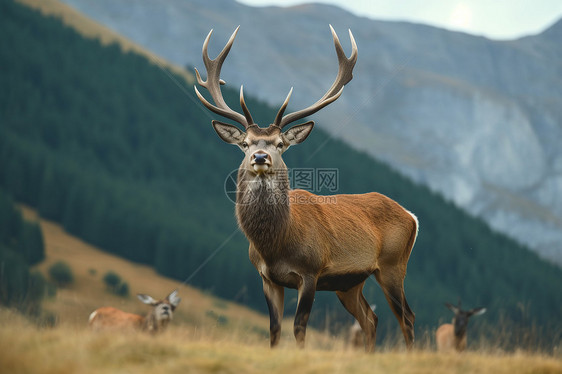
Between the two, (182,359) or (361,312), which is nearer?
(182,359)

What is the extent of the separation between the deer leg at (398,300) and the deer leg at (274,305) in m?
1.56

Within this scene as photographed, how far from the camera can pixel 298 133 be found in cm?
805

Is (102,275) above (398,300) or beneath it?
beneath

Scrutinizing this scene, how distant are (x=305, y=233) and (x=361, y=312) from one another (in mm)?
1756

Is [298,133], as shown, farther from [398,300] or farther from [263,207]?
[398,300]

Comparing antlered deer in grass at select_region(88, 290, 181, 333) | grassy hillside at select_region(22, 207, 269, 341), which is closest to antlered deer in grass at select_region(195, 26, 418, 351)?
antlered deer in grass at select_region(88, 290, 181, 333)

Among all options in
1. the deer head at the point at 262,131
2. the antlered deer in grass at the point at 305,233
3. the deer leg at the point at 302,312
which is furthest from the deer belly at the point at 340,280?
the deer head at the point at 262,131

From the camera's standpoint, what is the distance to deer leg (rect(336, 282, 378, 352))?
8.20 meters

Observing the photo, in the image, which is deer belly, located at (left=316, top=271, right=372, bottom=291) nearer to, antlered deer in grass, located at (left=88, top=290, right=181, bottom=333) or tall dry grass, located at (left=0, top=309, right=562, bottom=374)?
tall dry grass, located at (left=0, top=309, right=562, bottom=374)

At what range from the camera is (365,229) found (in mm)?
8047

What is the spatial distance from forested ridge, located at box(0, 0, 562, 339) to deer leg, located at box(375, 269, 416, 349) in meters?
48.8

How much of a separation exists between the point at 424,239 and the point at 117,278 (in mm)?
37815

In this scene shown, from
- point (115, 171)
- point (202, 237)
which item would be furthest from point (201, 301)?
point (115, 171)

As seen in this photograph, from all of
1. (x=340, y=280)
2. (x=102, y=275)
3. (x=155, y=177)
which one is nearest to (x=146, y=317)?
(x=340, y=280)
